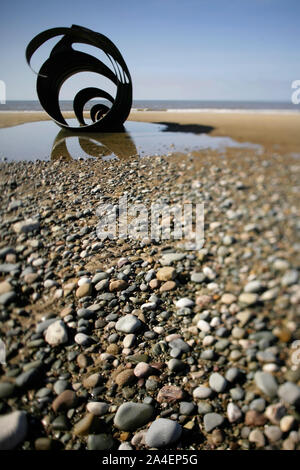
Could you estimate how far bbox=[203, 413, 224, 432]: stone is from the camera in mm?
1029

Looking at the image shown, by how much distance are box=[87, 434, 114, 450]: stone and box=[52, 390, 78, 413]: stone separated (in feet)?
0.43

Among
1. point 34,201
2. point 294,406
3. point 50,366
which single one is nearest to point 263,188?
point 294,406

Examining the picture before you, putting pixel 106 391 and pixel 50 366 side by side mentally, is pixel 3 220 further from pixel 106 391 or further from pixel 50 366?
pixel 106 391

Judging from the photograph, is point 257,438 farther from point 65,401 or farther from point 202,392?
point 65,401

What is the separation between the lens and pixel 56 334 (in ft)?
3.93

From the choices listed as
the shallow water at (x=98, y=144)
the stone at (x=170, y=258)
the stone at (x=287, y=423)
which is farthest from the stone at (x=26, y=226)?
the stone at (x=287, y=423)

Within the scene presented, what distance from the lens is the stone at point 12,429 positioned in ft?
2.97

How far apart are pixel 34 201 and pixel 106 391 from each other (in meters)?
0.85

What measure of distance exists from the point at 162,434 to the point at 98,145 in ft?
5.15

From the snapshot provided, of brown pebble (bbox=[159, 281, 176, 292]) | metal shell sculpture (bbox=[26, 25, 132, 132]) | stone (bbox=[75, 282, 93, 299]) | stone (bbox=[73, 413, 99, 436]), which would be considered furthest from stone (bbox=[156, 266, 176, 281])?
metal shell sculpture (bbox=[26, 25, 132, 132])

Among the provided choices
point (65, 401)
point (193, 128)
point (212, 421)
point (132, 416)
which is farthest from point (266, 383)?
point (193, 128)

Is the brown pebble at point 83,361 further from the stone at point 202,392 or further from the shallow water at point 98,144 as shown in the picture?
the shallow water at point 98,144

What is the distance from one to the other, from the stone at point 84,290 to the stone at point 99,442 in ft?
1.89
